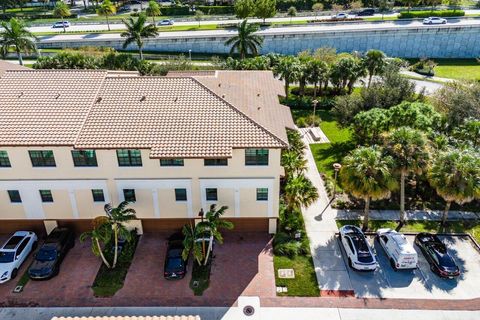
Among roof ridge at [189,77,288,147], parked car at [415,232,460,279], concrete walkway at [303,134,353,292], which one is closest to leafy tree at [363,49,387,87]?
concrete walkway at [303,134,353,292]

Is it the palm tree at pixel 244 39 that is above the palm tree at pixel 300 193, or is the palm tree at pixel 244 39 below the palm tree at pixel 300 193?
above

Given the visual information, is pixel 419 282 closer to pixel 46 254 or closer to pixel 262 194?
pixel 262 194

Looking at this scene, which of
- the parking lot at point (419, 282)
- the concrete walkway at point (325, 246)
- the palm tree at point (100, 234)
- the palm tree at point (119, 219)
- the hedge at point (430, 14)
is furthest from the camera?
the hedge at point (430, 14)

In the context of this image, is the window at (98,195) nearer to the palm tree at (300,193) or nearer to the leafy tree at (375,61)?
the palm tree at (300,193)

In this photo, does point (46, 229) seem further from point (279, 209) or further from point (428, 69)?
point (428, 69)

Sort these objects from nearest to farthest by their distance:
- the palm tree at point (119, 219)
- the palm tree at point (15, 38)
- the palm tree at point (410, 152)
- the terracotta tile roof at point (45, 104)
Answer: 1. the palm tree at point (119, 219)
2. the terracotta tile roof at point (45, 104)
3. the palm tree at point (410, 152)
4. the palm tree at point (15, 38)

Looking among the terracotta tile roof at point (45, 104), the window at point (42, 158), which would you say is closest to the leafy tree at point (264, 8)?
the terracotta tile roof at point (45, 104)

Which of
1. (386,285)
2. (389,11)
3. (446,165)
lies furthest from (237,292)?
(389,11)
